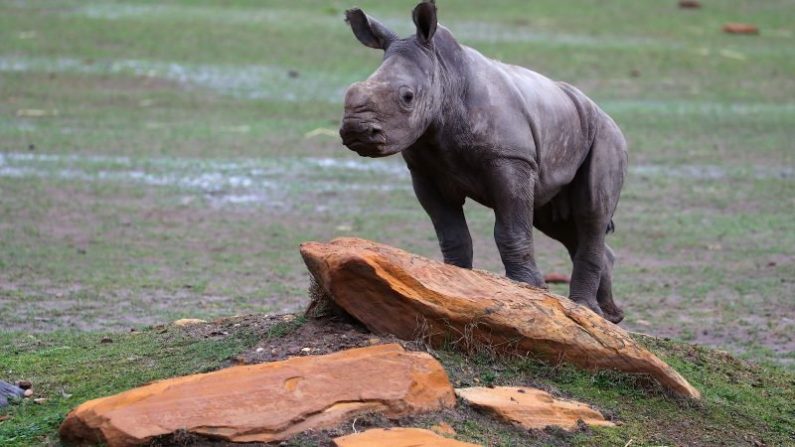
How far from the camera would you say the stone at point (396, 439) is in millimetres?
5586

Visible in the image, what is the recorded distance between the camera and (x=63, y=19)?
2209 cm

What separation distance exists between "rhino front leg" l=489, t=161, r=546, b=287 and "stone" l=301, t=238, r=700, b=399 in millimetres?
270

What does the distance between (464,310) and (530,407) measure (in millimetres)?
568

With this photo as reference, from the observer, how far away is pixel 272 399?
5.82 meters

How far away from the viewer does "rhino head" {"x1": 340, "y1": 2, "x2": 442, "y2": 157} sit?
6.42 m

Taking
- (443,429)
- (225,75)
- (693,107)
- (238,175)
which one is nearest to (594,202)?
(443,429)

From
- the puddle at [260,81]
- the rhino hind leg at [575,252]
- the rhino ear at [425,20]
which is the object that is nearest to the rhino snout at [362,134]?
the rhino ear at [425,20]

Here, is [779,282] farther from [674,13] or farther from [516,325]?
[674,13]

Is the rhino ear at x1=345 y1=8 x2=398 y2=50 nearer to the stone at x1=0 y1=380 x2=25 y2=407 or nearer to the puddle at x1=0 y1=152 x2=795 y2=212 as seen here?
the stone at x1=0 y1=380 x2=25 y2=407

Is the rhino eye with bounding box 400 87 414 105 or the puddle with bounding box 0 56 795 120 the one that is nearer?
the rhino eye with bounding box 400 87 414 105

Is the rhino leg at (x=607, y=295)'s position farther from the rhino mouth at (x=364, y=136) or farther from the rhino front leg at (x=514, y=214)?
the rhino mouth at (x=364, y=136)

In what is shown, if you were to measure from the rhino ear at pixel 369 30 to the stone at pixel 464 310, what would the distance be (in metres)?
0.98

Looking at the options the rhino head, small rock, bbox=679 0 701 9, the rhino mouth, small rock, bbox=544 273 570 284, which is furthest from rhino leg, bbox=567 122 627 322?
small rock, bbox=679 0 701 9

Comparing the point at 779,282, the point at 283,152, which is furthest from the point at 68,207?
the point at 779,282
